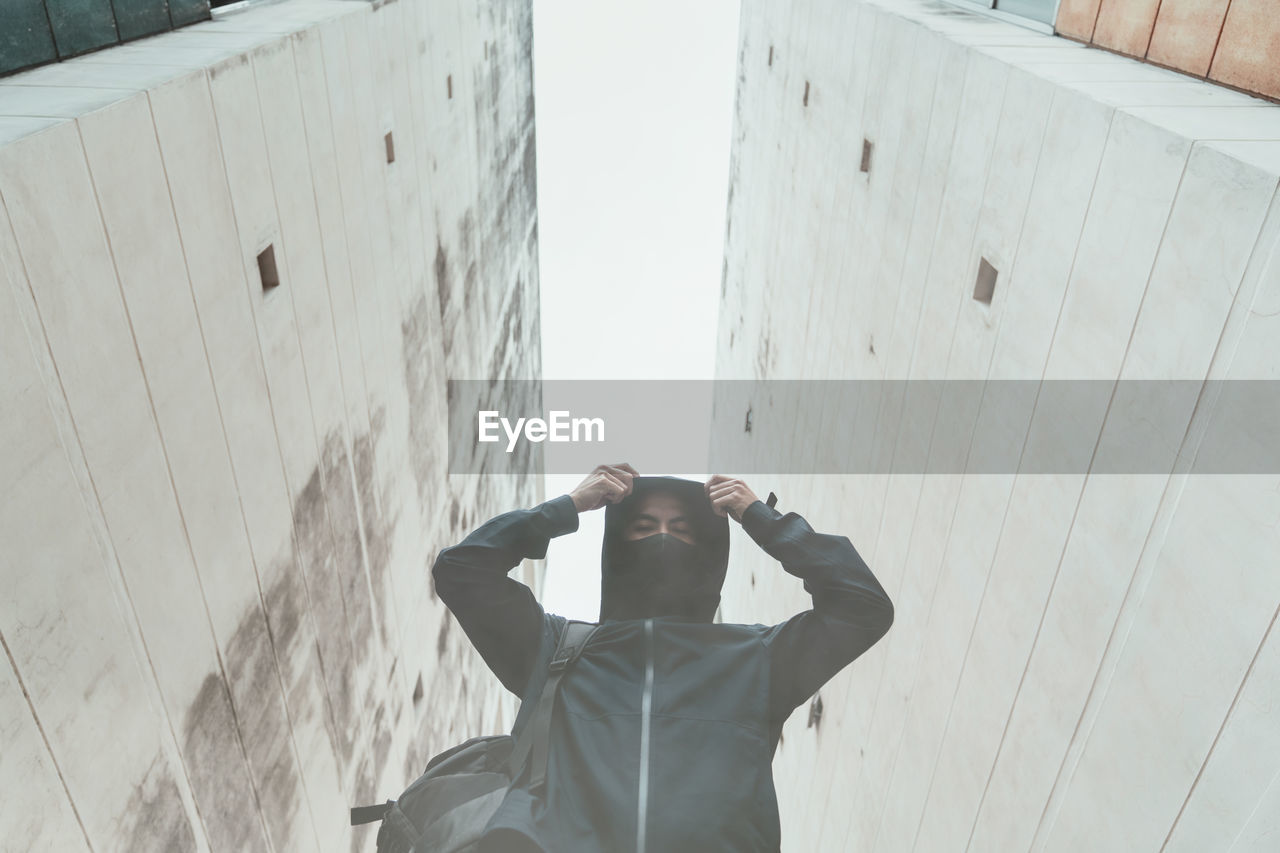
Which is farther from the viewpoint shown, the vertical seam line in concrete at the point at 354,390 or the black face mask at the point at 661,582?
the vertical seam line in concrete at the point at 354,390

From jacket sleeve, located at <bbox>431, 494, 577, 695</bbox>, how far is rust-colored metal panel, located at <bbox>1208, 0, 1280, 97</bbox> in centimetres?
364

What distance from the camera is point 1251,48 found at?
3662mm

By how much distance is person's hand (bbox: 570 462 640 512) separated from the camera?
4.33 m

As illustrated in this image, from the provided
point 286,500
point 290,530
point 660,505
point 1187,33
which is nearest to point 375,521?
point 290,530

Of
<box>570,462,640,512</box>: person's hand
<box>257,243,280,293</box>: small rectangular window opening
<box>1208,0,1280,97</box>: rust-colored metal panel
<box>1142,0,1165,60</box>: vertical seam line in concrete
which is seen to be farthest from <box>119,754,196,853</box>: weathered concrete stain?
<box>1142,0,1165,60</box>: vertical seam line in concrete

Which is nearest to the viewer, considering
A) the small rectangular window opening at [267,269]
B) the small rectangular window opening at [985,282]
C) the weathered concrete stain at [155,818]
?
the weathered concrete stain at [155,818]

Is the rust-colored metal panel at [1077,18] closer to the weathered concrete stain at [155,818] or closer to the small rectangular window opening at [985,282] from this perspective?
the small rectangular window opening at [985,282]

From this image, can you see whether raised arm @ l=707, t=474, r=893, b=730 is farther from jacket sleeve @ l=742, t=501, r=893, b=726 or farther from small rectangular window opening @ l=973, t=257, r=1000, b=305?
small rectangular window opening @ l=973, t=257, r=1000, b=305

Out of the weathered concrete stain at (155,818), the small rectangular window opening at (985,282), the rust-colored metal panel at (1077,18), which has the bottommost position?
the weathered concrete stain at (155,818)

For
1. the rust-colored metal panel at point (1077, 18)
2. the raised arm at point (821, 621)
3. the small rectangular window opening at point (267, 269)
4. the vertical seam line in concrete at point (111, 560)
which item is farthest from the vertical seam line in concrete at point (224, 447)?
the rust-colored metal panel at point (1077, 18)

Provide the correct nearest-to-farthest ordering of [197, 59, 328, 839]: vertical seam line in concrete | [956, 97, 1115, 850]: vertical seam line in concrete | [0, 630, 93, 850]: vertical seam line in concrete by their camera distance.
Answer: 1. [0, 630, 93, 850]: vertical seam line in concrete
2. [956, 97, 1115, 850]: vertical seam line in concrete
3. [197, 59, 328, 839]: vertical seam line in concrete

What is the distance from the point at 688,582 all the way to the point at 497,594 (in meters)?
1.06

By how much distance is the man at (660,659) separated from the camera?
3344 millimetres

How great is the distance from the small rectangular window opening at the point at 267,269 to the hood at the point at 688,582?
3.00 meters
